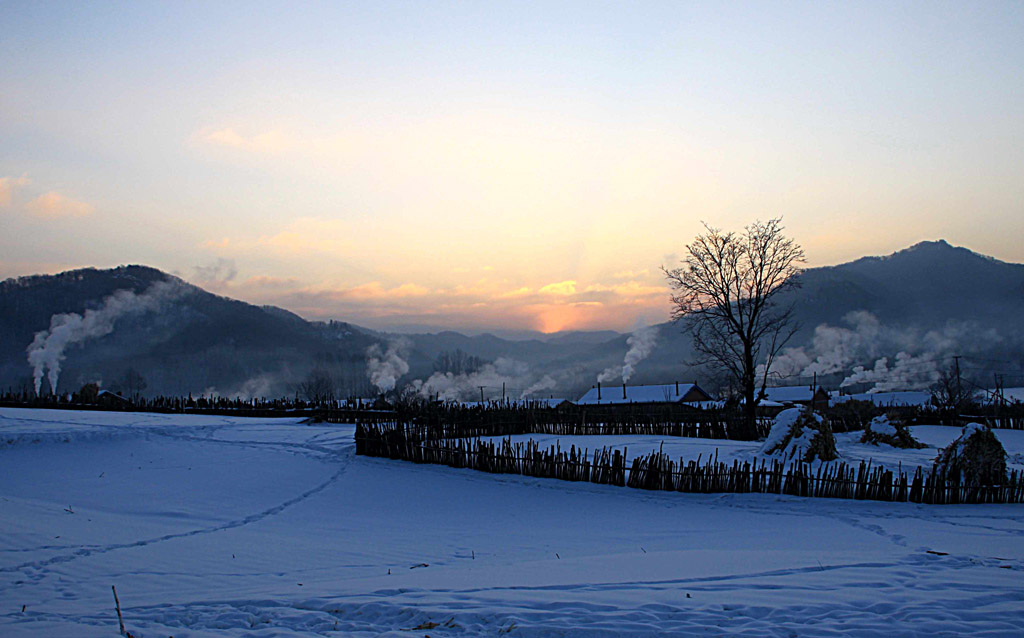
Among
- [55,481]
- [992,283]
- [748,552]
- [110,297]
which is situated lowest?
[55,481]

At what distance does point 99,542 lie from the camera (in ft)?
28.1

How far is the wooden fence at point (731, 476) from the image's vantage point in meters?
11.0

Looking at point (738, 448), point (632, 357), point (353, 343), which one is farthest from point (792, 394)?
point (353, 343)

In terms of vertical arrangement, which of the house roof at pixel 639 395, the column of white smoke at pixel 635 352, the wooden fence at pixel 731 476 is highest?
the column of white smoke at pixel 635 352

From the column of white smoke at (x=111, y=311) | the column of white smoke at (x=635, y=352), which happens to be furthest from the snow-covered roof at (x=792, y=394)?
the column of white smoke at (x=111, y=311)

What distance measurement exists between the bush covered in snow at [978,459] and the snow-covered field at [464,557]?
83 centimetres

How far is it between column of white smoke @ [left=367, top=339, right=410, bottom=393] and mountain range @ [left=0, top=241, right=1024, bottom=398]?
1.53 meters

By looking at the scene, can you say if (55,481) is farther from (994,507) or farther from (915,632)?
(994,507)

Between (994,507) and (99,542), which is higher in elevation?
(994,507)

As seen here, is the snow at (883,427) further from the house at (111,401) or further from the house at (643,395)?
the house at (111,401)

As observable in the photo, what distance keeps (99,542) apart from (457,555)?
14.8 ft

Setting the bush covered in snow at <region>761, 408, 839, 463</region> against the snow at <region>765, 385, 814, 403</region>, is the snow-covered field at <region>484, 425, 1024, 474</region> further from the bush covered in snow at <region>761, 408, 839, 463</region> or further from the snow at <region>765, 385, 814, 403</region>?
the snow at <region>765, 385, 814, 403</region>

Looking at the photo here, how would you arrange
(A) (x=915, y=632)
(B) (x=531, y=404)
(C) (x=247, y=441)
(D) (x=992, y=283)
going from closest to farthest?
(A) (x=915, y=632), (C) (x=247, y=441), (B) (x=531, y=404), (D) (x=992, y=283)

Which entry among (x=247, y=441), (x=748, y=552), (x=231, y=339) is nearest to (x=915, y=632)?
(x=748, y=552)
